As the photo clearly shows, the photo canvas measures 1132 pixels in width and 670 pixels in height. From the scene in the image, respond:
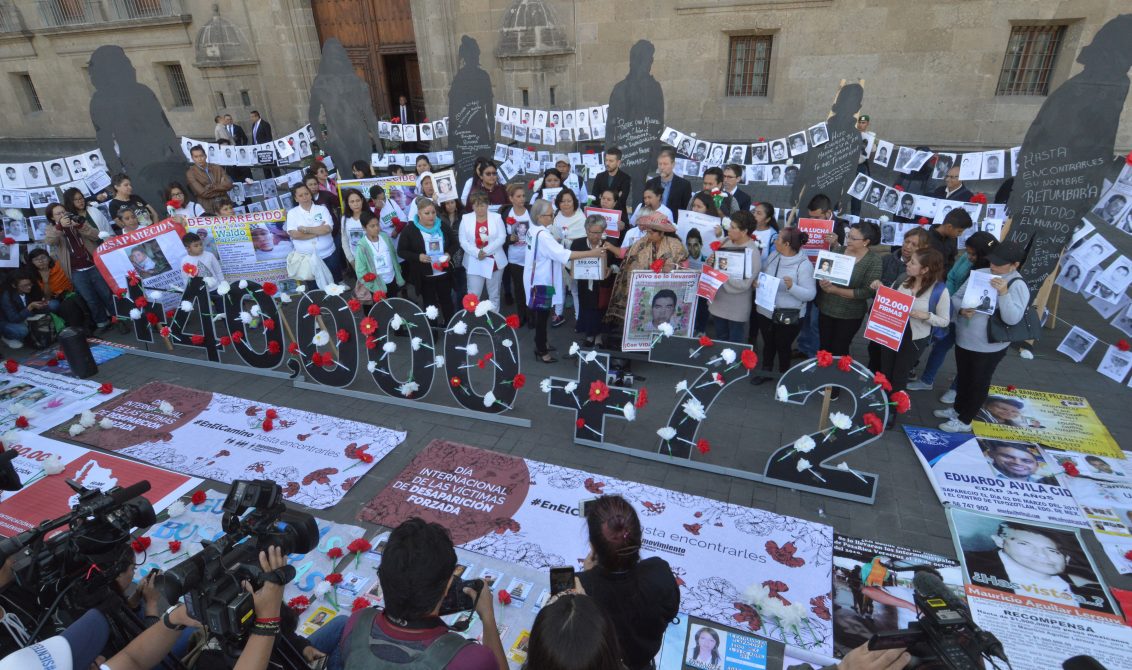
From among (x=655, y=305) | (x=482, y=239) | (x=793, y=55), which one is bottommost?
(x=655, y=305)

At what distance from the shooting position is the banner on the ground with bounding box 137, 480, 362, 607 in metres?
4.28

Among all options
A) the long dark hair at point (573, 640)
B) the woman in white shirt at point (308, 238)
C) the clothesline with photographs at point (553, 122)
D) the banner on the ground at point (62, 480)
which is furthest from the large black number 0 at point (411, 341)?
the clothesline with photographs at point (553, 122)

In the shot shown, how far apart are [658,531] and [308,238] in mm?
5963

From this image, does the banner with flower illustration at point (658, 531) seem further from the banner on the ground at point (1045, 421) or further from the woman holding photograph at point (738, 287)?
the banner on the ground at point (1045, 421)

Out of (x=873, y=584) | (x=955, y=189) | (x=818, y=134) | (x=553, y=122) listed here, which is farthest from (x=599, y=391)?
(x=553, y=122)

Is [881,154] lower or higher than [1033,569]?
higher

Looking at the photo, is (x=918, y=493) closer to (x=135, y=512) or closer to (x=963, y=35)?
(x=135, y=512)

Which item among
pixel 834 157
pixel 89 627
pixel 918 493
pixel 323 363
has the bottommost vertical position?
pixel 918 493

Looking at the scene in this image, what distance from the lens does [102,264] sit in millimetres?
7344

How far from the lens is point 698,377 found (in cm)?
527

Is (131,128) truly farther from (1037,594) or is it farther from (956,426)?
(1037,594)

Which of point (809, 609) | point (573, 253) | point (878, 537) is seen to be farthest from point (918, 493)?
point (573, 253)

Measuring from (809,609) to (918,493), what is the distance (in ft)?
6.05

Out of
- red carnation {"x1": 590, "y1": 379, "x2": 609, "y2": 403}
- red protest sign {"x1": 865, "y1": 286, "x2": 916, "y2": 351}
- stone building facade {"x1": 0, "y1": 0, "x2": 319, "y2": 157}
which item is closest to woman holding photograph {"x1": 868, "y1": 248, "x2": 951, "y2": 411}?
red protest sign {"x1": 865, "y1": 286, "x2": 916, "y2": 351}
